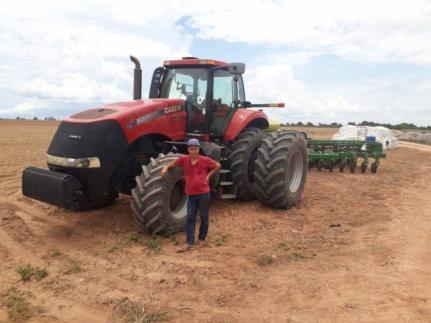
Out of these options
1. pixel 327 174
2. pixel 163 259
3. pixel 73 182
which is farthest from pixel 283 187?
pixel 327 174

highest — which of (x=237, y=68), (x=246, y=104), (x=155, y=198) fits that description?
(x=237, y=68)

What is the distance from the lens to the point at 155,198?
5.94m

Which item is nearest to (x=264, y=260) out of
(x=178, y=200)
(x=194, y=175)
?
A: (x=194, y=175)

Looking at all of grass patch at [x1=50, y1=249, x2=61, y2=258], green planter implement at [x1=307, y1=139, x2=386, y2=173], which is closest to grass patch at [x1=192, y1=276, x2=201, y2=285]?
grass patch at [x1=50, y1=249, x2=61, y2=258]

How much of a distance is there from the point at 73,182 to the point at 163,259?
157 cm

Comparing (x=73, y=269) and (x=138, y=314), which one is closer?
(x=138, y=314)

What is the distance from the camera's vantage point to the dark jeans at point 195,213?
5945 millimetres

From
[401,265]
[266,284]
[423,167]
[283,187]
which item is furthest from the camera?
[423,167]

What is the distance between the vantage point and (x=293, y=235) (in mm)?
6652

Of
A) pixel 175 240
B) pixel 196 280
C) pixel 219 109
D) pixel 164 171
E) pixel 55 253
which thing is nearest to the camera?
pixel 196 280

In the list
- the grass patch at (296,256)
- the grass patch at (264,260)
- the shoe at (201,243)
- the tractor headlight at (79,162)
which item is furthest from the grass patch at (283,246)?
the tractor headlight at (79,162)

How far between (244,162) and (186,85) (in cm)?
168

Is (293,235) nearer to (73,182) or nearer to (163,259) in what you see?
(163,259)

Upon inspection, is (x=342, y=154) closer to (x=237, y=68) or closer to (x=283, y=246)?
(x=237, y=68)
